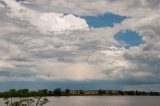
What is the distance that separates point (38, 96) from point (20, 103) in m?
30.6

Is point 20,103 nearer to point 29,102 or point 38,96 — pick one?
point 29,102

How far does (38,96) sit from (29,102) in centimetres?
1462

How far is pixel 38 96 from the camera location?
510 ft

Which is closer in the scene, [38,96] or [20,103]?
[20,103]

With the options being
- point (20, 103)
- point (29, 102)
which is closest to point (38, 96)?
point (29, 102)

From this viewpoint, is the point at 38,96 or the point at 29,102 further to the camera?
the point at 38,96

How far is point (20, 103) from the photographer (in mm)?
124875

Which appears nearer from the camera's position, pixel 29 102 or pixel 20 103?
pixel 20 103

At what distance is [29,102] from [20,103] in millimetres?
Answer: 16118

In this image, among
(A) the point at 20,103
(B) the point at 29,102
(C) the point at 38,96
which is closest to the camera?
(A) the point at 20,103

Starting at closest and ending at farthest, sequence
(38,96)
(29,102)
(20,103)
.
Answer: (20,103) → (29,102) → (38,96)

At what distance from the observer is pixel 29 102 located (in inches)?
5546
